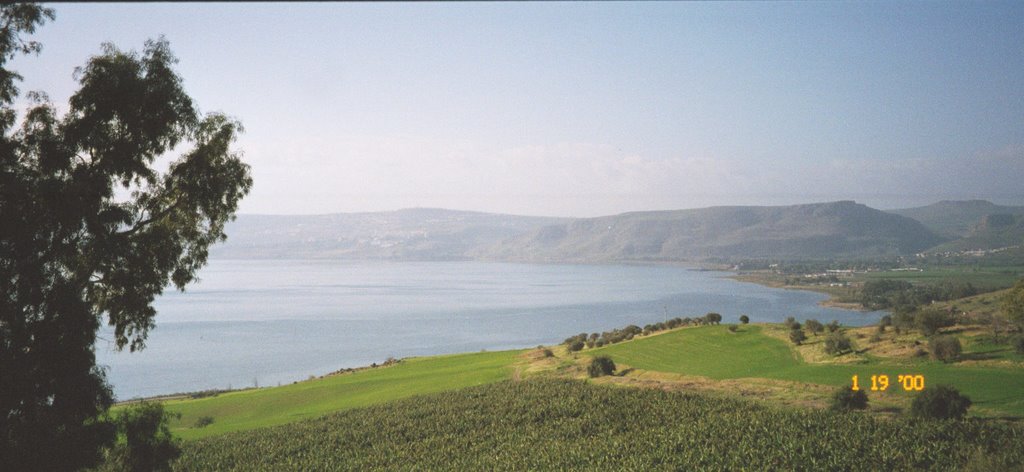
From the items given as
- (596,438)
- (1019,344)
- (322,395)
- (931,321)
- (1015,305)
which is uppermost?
(1015,305)

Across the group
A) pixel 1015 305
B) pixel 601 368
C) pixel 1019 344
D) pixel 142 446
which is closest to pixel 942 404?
pixel 1019 344

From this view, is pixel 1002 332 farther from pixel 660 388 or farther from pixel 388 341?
pixel 388 341

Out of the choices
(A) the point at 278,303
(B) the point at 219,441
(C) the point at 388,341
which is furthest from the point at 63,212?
(A) the point at 278,303

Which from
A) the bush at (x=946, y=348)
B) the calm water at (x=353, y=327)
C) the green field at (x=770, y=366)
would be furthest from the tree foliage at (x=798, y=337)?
the calm water at (x=353, y=327)

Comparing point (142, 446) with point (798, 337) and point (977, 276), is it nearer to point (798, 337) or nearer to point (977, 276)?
point (798, 337)

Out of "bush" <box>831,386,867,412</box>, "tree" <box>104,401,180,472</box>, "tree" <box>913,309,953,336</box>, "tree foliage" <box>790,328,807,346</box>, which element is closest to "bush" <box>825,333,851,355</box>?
"tree" <box>913,309,953,336</box>

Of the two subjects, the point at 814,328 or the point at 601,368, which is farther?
the point at 814,328
